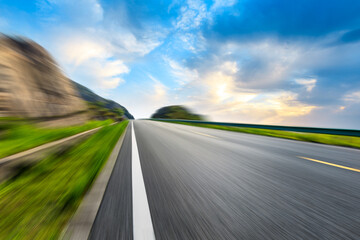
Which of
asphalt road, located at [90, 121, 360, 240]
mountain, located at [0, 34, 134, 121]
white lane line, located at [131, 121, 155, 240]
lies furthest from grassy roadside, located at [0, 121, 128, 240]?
mountain, located at [0, 34, 134, 121]

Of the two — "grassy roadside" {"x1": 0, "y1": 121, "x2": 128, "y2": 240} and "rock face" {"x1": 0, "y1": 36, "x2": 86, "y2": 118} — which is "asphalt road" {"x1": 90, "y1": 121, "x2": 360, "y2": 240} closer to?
"grassy roadside" {"x1": 0, "y1": 121, "x2": 128, "y2": 240}

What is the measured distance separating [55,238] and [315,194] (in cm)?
317

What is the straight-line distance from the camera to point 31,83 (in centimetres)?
1302

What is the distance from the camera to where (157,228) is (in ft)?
4.98

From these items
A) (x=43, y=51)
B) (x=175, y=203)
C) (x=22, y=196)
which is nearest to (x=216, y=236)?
(x=175, y=203)

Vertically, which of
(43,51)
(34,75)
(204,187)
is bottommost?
(204,187)

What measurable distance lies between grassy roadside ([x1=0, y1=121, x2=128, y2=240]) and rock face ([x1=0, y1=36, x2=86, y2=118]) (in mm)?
9121

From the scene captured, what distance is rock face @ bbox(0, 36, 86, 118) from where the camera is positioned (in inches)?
394

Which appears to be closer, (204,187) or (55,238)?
(55,238)

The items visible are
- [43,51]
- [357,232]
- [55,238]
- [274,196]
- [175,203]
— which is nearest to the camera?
[55,238]

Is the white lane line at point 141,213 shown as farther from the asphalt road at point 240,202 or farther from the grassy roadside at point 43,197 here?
Result: the grassy roadside at point 43,197

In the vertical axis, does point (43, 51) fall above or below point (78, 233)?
above

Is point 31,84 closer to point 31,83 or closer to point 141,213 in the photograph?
point 31,83

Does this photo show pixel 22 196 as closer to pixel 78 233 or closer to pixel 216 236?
pixel 78 233
